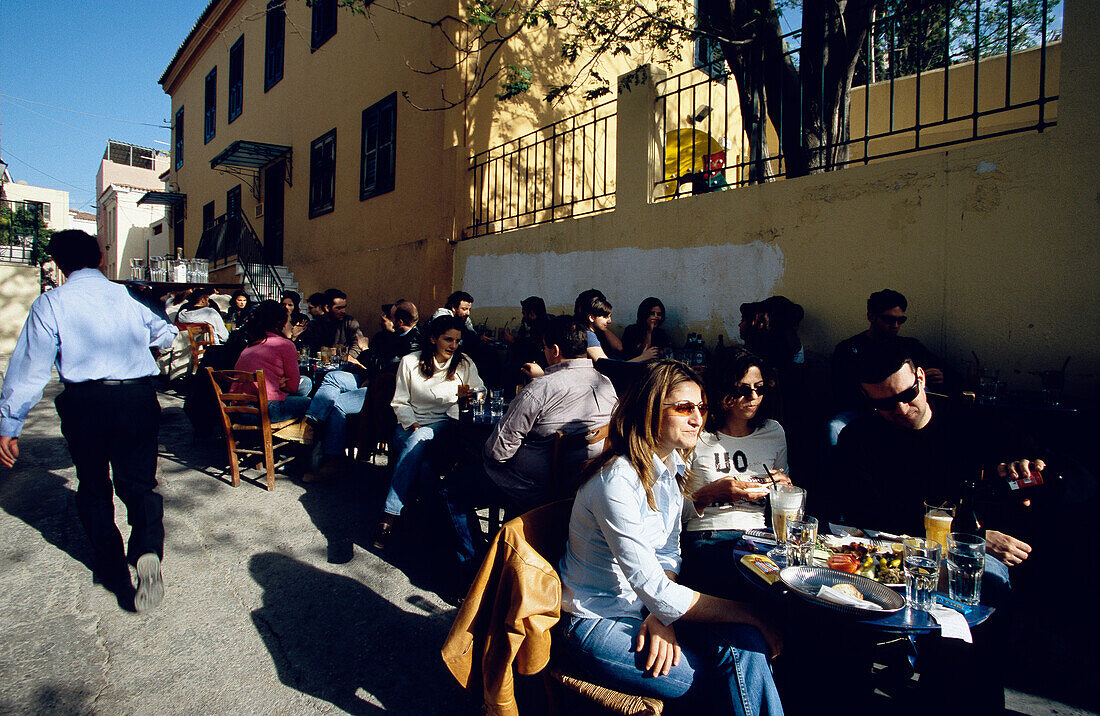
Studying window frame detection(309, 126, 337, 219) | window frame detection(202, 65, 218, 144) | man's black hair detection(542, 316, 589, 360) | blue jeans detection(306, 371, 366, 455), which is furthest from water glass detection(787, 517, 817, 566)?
window frame detection(202, 65, 218, 144)

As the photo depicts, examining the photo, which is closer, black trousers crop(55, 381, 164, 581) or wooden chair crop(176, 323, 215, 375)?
black trousers crop(55, 381, 164, 581)

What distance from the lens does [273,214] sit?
15.2 m

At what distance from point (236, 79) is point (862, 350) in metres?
18.4

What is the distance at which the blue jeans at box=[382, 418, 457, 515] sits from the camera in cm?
424

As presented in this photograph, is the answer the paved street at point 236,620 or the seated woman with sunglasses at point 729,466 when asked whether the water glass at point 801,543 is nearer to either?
the seated woman with sunglasses at point 729,466

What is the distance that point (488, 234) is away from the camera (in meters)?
8.95

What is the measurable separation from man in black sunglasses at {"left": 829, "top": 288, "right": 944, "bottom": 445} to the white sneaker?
13.5ft

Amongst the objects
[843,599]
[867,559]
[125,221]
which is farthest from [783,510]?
[125,221]

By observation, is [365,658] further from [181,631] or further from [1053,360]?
[1053,360]

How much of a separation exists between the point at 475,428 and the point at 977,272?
3663 millimetres

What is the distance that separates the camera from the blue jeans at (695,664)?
1854 mm

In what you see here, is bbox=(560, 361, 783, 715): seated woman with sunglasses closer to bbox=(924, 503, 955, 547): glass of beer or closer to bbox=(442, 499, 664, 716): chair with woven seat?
bbox=(442, 499, 664, 716): chair with woven seat

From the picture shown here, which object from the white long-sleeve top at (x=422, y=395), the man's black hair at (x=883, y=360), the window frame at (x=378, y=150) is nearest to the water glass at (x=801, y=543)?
the man's black hair at (x=883, y=360)

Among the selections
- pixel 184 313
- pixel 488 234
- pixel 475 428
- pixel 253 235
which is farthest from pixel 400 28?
pixel 475 428
